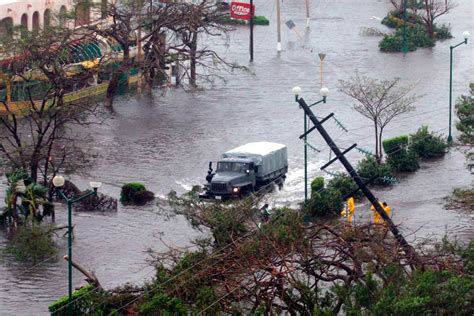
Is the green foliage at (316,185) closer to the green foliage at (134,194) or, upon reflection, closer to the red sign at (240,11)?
the green foliage at (134,194)

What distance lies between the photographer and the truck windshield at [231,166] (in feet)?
135

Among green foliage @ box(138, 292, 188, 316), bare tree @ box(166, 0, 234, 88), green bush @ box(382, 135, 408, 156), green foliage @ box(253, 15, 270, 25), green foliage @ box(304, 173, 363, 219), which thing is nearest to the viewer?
green foliage @ box(138, 292, 188, 316)

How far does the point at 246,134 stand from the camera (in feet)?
162

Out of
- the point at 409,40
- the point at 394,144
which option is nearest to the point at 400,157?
the point at 394,144

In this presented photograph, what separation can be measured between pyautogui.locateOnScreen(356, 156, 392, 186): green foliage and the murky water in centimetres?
62

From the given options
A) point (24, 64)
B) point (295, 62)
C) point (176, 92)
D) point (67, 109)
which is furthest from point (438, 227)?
point (295, 62)

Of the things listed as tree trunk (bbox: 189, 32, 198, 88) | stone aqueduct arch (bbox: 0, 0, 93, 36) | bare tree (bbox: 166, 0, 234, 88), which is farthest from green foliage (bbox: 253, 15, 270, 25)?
tree trunk (bbox: 189, 32, 198, 88)

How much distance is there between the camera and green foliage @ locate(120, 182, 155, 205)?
40594 mm

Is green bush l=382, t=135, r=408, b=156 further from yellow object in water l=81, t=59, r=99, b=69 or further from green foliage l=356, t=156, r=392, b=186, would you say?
yellow object in water l=81, t=59, r=99, b=69

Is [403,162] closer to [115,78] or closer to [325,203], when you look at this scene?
[325,203]

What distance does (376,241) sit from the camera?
27.2 meters

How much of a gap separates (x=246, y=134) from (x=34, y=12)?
49.6 ft

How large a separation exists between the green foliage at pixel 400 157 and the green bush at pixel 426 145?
634 mm

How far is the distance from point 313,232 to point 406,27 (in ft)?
132
